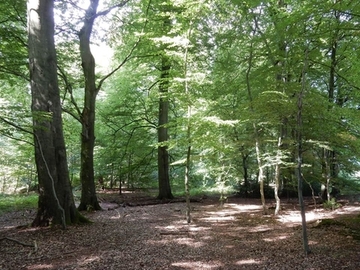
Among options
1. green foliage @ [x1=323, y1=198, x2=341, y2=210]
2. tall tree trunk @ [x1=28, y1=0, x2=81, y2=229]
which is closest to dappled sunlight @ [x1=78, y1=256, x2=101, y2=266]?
tall tree trunk @ [x1=28, y1=0, x2=81, y2=229]

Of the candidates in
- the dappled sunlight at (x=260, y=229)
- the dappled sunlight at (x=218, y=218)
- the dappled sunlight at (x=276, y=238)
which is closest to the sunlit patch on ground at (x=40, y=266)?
the dappled sunlight at (x=276, y=238)

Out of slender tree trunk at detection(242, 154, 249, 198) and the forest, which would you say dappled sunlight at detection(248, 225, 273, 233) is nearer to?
the forest

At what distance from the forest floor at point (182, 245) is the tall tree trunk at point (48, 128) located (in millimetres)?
491

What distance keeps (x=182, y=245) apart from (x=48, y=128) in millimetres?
3954

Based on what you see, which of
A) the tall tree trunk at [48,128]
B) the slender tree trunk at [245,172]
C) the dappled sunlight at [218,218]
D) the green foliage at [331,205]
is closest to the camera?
the tall tree trunk at [48,128]

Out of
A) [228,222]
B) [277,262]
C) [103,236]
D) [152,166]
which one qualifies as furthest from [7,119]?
[152,166]

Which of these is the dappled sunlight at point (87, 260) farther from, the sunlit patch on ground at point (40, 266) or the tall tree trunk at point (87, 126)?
the tall tree trunk at point (87, 126)

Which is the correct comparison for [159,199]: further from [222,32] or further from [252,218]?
[222,32]

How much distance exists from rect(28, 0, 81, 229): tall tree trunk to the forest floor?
0.49m

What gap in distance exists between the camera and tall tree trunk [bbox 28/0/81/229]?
6367 mm

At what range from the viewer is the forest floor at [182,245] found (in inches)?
165

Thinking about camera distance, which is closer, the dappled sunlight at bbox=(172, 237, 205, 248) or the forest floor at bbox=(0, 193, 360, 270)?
the forest floor at bbox=(0, 193, 360, 270)

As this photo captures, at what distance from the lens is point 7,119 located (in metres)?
5.41

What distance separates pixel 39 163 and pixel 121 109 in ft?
28.4
